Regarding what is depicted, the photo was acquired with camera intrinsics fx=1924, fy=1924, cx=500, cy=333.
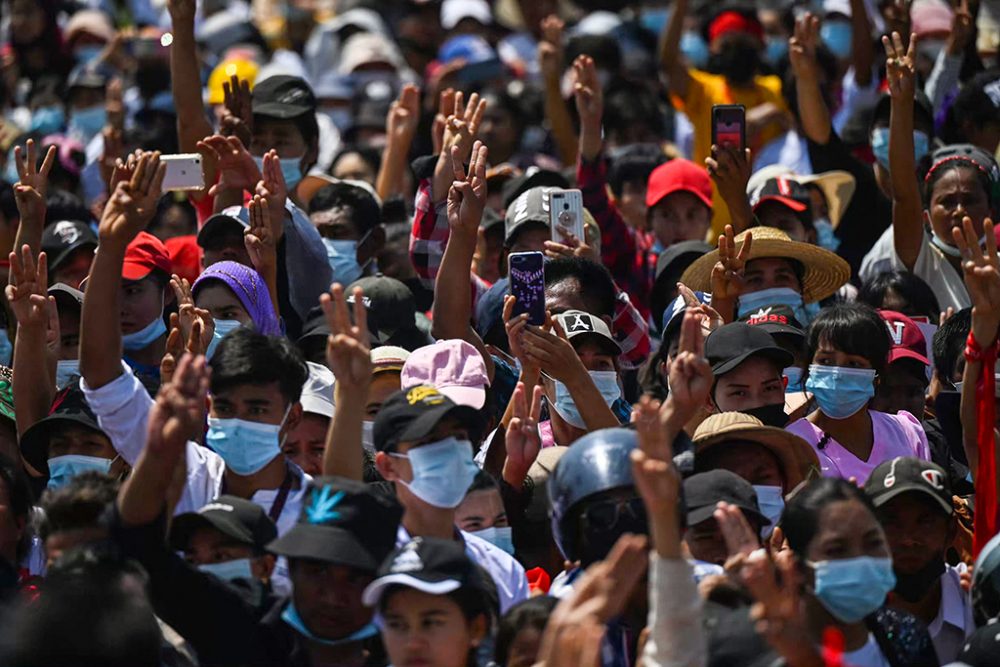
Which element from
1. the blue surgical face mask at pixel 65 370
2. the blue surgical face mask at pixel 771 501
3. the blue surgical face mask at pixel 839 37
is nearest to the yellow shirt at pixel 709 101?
the blue surgical face mask at pixel 839 37

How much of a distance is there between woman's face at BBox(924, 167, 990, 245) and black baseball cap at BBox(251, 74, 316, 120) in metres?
2.91

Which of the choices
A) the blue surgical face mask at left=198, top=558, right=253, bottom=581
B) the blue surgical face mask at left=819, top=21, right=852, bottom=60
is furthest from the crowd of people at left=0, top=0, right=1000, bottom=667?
the blue surgical face mask at left=819, top=21, right=852, bottom=60

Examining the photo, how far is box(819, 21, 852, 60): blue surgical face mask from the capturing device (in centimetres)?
1327

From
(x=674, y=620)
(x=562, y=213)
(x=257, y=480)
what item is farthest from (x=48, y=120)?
(x=674, y=620)

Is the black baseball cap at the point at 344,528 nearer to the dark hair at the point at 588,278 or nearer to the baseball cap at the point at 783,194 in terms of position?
the dark hair at the point at 588,278

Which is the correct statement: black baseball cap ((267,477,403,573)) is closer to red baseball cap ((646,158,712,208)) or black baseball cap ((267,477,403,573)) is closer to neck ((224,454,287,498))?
neck ((224,454,287,498))

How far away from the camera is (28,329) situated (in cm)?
657

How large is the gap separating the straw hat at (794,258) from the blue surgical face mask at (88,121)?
239 inches

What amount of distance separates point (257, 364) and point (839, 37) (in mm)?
8113

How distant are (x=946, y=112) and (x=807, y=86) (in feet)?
4.11

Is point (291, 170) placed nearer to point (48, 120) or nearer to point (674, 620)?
point (674, 620)

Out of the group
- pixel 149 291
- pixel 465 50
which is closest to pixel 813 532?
pixel 149 291

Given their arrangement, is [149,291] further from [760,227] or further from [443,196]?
[760,227]

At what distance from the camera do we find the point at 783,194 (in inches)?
359
